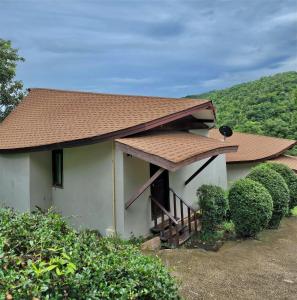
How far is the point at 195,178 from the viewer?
482 inches

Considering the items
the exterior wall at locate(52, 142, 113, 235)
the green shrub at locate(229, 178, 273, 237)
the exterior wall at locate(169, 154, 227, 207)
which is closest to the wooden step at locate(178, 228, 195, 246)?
the green shrub at locate(229, 178, 273, 237)

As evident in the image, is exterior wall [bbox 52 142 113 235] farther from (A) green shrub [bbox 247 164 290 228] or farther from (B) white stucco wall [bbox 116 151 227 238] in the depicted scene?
(A) green shrub [bbox 247 164 290 228]

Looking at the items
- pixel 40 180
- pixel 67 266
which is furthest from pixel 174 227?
pixel 67 266

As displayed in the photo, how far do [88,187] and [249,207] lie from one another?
4.28 m

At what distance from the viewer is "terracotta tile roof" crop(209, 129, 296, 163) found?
56.6ft

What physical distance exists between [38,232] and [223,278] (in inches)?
160

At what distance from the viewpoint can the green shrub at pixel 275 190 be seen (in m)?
10.4

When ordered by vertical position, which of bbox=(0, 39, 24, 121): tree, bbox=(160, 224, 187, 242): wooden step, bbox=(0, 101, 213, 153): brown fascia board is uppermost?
bbox=(0, 39, 24, 121): tree

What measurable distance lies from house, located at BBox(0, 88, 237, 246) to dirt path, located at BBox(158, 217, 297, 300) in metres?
1.49

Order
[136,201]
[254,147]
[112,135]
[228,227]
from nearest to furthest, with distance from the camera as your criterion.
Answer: [112,135]
[136,201]
[228,227]
[254,147]

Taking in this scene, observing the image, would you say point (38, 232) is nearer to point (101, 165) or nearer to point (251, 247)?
point (101, 165)

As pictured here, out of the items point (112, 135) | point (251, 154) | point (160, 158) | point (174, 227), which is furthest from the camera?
point (251, 154)

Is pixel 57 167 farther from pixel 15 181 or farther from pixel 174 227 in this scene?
pixel 174 227

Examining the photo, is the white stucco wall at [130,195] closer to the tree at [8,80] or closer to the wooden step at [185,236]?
the wooden step at [185,236]
